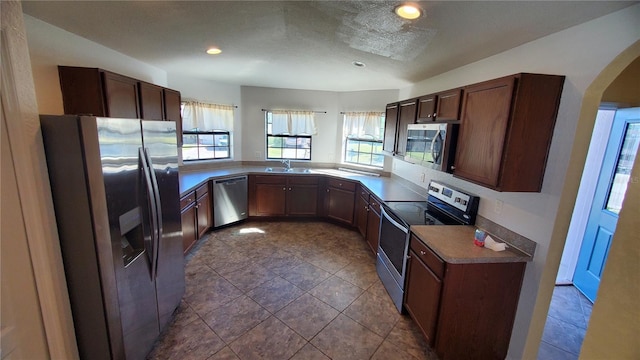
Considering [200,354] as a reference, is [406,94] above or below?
above

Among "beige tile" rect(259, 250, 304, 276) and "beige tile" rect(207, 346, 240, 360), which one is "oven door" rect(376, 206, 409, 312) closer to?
"beige tile" rect(259, 250, 304, 276)

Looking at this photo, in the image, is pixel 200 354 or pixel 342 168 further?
pixel 342 168

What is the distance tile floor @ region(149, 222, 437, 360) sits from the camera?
193 cm

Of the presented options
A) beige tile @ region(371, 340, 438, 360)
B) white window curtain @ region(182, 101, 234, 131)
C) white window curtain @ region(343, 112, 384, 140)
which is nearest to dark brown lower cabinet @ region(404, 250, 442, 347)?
beige tile @ region(371, 340, 438, 360)

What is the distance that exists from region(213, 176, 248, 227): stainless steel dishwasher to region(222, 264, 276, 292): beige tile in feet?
4.01

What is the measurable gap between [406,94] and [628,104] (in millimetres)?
2251

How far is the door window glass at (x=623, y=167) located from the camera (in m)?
2.33

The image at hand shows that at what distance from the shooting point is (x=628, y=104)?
1.94m

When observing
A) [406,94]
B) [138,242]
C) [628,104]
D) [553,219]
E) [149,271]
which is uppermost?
[406,94]

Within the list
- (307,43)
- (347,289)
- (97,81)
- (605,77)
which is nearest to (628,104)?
(605,77)

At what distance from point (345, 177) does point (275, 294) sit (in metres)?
2.12

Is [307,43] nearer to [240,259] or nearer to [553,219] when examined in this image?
[553,219]

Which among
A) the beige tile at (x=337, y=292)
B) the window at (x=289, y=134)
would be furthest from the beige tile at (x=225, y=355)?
the window at (x=289, y=134)

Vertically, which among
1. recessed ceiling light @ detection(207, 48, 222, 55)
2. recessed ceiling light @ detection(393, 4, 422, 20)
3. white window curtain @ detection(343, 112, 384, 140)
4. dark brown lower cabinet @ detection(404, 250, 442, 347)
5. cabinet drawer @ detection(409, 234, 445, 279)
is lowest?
dark brown lower cabinet @ detection(404, 250, 442, 347)
